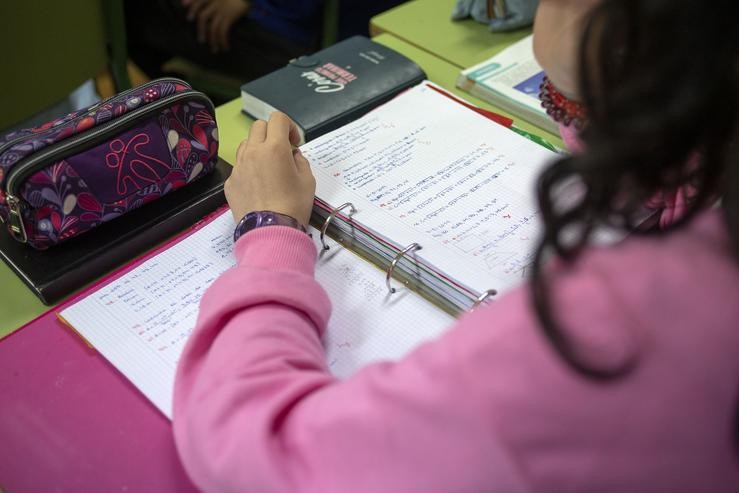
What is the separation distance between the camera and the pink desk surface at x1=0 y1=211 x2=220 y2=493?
0.57m

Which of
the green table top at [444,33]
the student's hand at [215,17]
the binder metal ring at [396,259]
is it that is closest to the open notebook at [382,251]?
the binder metal ring at [396,259]

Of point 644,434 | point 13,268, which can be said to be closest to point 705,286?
point 644,434

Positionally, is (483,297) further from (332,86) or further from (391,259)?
(332,86)

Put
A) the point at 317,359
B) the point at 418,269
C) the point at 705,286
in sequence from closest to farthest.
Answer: the point at 705,286, the point at 317,359, the point at 418,269

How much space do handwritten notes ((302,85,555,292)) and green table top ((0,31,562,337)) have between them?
0.12m

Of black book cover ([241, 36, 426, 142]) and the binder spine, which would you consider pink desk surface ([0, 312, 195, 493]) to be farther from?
black book cover ([241, 36, 426, 142])

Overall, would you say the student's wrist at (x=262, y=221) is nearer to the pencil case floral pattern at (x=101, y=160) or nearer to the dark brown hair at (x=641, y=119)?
the pencil case floral pattern at (x=101, y=160)

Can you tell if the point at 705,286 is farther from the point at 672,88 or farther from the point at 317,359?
the point at 317,359

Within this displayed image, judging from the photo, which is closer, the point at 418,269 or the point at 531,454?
the point at 531,454

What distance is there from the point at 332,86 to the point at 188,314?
0.45m

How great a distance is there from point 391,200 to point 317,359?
0.26m

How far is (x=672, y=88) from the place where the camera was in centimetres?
38

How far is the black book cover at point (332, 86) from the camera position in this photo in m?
0.94

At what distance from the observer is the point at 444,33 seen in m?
1.19
